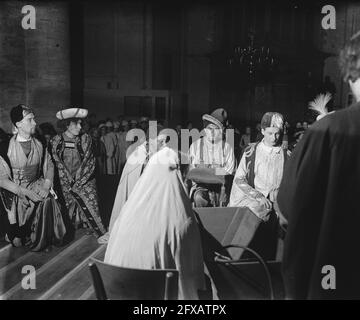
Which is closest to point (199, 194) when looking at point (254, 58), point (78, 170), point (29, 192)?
point (78, 170)

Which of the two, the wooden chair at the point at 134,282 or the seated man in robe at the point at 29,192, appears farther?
the seated man in robe at the point at 29,192

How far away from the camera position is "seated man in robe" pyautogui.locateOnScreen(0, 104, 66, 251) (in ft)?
13.2

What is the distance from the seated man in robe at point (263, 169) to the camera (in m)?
3.55

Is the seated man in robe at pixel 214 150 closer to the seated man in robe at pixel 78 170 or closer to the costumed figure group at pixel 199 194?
the costumed figure group at pixel 199 194

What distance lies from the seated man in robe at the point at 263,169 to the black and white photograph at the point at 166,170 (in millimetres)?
10

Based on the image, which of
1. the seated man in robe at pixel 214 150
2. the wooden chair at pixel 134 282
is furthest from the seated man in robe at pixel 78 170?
the wooden chair at pixel 134 282

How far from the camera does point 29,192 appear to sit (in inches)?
159

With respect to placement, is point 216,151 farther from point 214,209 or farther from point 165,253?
point 165,253

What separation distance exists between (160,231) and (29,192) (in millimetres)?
2236

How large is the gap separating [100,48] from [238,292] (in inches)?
239

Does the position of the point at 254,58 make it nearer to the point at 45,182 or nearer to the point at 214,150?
the point at 214,150

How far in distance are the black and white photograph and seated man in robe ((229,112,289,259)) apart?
1cm

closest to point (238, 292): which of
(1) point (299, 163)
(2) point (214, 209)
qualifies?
(2) point (214, 209)

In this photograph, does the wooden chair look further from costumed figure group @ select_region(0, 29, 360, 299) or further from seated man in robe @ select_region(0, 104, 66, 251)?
seated man in robe @ select_region(0, 104, 66, 251)
